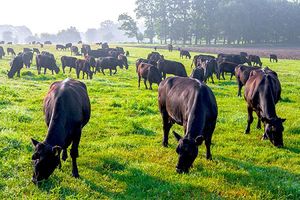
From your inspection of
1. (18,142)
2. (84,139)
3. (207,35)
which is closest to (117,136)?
(84,139)

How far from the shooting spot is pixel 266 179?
25.9ft

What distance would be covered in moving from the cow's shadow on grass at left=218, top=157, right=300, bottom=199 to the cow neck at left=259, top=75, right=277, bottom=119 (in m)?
1.96

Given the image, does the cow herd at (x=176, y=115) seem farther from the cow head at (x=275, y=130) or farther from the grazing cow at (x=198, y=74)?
the grazing cow at (x=198, y=74)

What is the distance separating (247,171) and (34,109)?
9.40 m

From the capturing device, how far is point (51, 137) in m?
6.97

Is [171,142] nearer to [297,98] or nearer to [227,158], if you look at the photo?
[227,158]

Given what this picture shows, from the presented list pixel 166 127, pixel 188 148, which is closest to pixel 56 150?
pixel 188 148

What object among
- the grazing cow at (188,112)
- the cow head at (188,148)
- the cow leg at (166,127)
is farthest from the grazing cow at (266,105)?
the cow head at (188,148)

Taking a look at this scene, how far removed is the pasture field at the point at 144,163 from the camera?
7152 mm

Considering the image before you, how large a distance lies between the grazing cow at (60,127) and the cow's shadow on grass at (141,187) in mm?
828

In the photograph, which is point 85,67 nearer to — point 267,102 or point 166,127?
point 166,127

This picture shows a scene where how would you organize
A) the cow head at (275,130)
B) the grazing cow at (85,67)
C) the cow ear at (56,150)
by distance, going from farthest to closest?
the grazing cow at (85,67)
the cow head at (275,130)
the cow ear at (56,150)

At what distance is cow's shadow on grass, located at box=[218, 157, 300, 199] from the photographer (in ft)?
24.1

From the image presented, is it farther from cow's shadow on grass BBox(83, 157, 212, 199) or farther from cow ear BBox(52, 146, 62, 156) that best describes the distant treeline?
cow ear BBox(52, 146, 62, 156)
